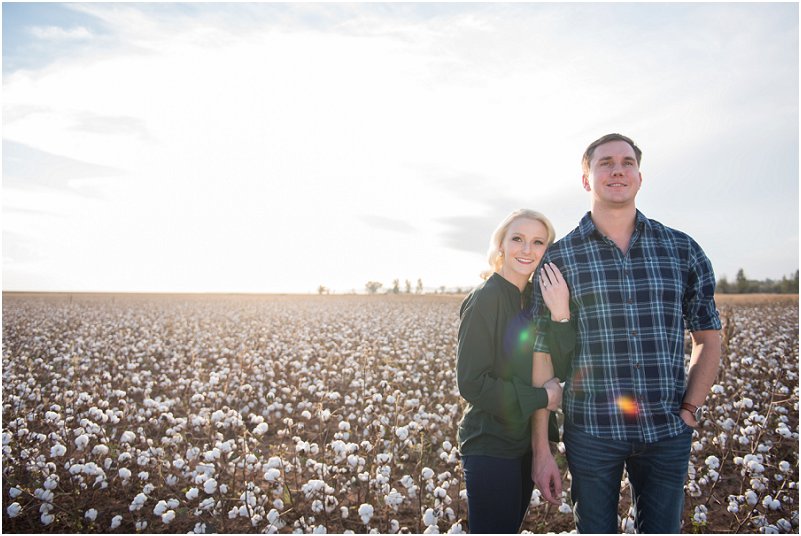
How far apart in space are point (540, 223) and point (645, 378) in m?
1.14

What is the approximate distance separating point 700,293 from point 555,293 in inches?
37.9

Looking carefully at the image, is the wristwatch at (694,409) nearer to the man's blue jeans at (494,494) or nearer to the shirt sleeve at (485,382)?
the shirt sleeve at (485,382)

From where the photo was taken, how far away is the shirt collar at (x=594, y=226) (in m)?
3.18

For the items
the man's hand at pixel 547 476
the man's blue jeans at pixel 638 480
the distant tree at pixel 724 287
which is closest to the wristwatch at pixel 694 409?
the man's blue jeans at pixel 638 480

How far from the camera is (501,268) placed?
328 cm

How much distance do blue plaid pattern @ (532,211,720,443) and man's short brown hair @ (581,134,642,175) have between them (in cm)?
38

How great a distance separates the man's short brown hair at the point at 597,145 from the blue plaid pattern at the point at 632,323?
0.38 metres

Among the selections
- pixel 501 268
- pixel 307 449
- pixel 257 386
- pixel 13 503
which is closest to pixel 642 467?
pixel 501 268

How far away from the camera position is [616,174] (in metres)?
3.10

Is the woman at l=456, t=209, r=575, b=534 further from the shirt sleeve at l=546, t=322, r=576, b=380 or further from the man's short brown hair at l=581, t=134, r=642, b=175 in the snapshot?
the man's short brown hair at l=581, t=134, r=642, b=175

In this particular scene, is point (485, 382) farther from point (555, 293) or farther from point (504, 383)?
point (555, 293)

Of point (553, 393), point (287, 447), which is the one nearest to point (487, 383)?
point (553, 393)

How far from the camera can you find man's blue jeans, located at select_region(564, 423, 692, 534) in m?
2.97

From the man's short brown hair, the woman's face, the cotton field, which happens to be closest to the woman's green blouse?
the woman's face
